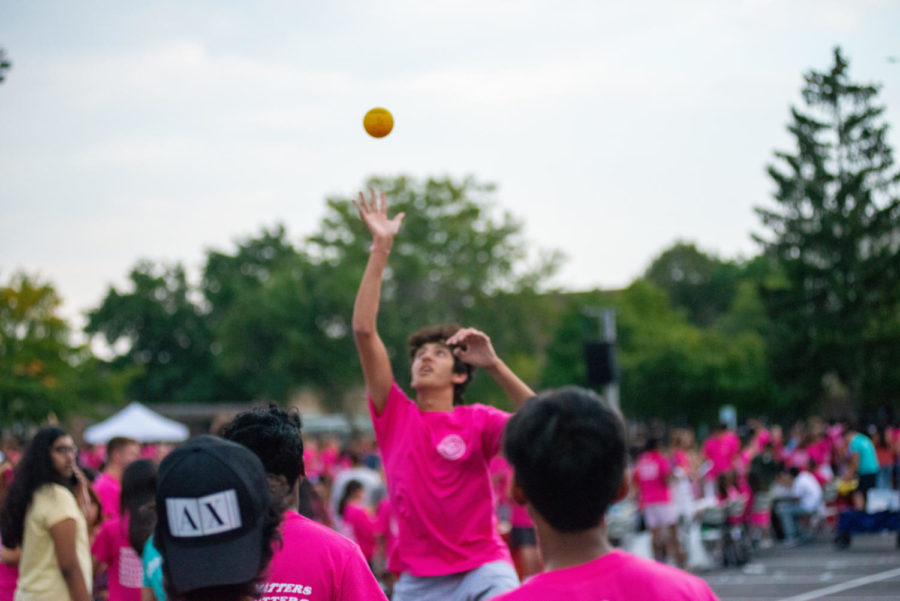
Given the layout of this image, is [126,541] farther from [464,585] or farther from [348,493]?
[348,493]

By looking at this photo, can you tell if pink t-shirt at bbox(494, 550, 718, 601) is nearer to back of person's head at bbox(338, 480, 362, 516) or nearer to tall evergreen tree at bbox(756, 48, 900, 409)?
back of person's head at bbox(338, 480, 362, 516)

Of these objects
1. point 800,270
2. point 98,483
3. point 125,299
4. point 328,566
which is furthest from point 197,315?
point 328,566

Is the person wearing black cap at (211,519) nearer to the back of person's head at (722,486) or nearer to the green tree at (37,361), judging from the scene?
the back of person's head at (722,486)

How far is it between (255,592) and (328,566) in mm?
966

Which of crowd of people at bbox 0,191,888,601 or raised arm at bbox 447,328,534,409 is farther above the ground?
raised arm at bbox 447,328,534,409

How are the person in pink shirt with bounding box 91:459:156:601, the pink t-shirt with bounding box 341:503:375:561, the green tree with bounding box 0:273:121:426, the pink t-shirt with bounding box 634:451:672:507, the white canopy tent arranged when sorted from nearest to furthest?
the person in pink shirt with bounding box 91:459:156:601 → the pink t-shirt with bounding box 341:503:375:561 → the pink t-shirt with bounding box 634:451:672:507 → the white canopy tent → the green tree with bounding box 0:273:121:426

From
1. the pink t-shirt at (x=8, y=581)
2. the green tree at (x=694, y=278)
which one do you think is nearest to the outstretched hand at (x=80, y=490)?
the pink t-shirt at (x=8, y=581)

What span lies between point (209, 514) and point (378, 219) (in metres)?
3.17

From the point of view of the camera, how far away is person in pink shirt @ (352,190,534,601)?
4.95 meters

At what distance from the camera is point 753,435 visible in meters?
20.3

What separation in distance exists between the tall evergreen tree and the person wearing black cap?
4202cm

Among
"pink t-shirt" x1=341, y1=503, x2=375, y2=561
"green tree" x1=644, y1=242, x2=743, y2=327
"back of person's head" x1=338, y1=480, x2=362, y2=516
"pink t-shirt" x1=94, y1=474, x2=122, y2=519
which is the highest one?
"green tree" x1=644, y1=242, x2=743, y2=327

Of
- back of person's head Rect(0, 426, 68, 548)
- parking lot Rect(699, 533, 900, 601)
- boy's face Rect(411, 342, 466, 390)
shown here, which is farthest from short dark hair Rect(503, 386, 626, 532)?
parking lot Rect(699, 533, 900, 601)

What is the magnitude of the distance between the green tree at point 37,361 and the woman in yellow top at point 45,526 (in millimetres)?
27676
